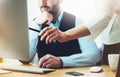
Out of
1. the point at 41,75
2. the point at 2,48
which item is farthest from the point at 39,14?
the point at 41,75

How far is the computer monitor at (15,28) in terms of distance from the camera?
5.60ft

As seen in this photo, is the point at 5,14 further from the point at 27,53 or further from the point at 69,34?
the point at 69,34

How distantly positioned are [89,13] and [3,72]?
2.52 feet

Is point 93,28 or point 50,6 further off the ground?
point 50,6

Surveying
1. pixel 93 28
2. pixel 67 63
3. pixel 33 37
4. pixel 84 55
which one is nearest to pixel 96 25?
pixel 93 28

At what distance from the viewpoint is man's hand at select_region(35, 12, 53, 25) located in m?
1.92

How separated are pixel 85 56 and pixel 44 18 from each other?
44cm

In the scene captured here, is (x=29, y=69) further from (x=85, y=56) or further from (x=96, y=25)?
(x=96, y=25)

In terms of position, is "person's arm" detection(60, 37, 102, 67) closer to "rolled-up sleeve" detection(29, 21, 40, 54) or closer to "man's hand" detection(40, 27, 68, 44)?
"man's hand" detection(40, 27, 68, 44)

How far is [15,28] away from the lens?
174cm

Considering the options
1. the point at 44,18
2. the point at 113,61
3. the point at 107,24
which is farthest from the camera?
the point at 44,18

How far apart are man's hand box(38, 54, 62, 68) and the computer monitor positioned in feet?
0.38

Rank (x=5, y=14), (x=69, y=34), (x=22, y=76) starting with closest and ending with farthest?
(x=22, y=76)
(x=5, y=14)
(x=69, y=34)

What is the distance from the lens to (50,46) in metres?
1.93
